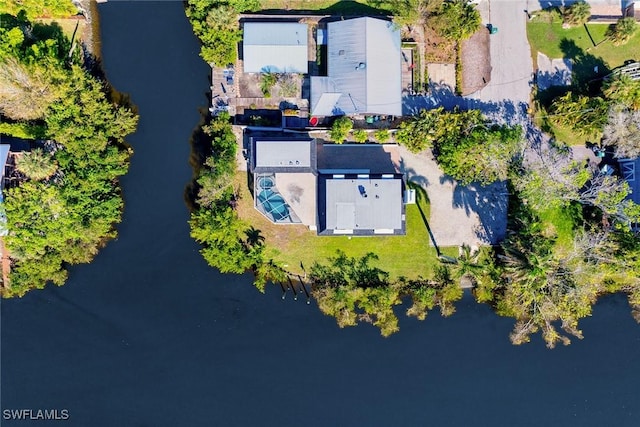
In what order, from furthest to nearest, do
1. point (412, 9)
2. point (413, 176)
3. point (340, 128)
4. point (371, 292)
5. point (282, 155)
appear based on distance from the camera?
1. point (413, 176)
2. point (371, 292)
3. point (412, 9)
4. point (340, 128)
5. point (282, 155)

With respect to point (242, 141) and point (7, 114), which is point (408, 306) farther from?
point (7, 114)

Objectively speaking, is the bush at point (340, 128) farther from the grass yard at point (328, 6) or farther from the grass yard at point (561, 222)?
the grass yard at point (561, 222)

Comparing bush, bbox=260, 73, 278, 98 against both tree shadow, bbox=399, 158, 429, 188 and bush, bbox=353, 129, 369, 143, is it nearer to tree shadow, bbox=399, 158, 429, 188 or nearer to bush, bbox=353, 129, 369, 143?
bush, bbox=353, 129, 369, 143

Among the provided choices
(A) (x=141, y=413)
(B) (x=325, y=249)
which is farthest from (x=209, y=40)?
(A) (x=141, y=413)

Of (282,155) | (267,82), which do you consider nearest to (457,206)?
(282,155)

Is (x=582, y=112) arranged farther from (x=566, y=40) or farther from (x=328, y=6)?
(x=328, y=6)
